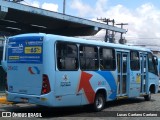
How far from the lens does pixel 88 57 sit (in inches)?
547

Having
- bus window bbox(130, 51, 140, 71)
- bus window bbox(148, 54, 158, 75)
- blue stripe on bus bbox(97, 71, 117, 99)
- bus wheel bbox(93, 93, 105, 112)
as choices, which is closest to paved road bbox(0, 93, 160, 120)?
bus wheel bbox(93, 93, 105, 112)

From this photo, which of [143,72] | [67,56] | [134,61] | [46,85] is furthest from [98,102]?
[143,72]

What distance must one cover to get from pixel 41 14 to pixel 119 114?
35.8ft

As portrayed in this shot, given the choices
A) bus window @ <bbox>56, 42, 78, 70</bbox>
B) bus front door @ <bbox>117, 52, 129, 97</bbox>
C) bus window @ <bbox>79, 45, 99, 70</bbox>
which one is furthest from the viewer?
bus front door @ <bbox>117, 52, 129, 97</bbox>

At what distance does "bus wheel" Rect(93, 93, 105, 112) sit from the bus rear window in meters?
3.28

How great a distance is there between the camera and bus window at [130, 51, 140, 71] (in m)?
17.3

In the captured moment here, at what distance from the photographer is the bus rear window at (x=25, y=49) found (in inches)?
483

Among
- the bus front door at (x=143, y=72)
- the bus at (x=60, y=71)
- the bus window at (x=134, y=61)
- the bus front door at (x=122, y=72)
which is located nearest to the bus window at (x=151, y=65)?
the bus front door at (x=143, y=72)

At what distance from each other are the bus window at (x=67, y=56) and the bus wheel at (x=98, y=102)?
6.23ft

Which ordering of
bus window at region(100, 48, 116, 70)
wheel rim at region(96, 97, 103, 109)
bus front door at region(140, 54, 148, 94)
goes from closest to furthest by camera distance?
wheel rim at region(96, 97, 103, 109)
bus window at region(100, 48, 116, 70)
bus front door at region(140, 54, 148, 94)

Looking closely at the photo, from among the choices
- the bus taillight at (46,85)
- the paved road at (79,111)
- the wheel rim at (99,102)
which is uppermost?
the bus taillight at (46,85)

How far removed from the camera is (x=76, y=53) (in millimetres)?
13250

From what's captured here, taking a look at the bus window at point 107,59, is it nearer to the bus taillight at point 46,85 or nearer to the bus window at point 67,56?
the bus window at point 67,56

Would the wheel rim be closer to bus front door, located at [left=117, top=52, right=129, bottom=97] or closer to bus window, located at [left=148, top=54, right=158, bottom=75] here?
bus front door, located at [left=117, top=52, right=129, bottom=97]
